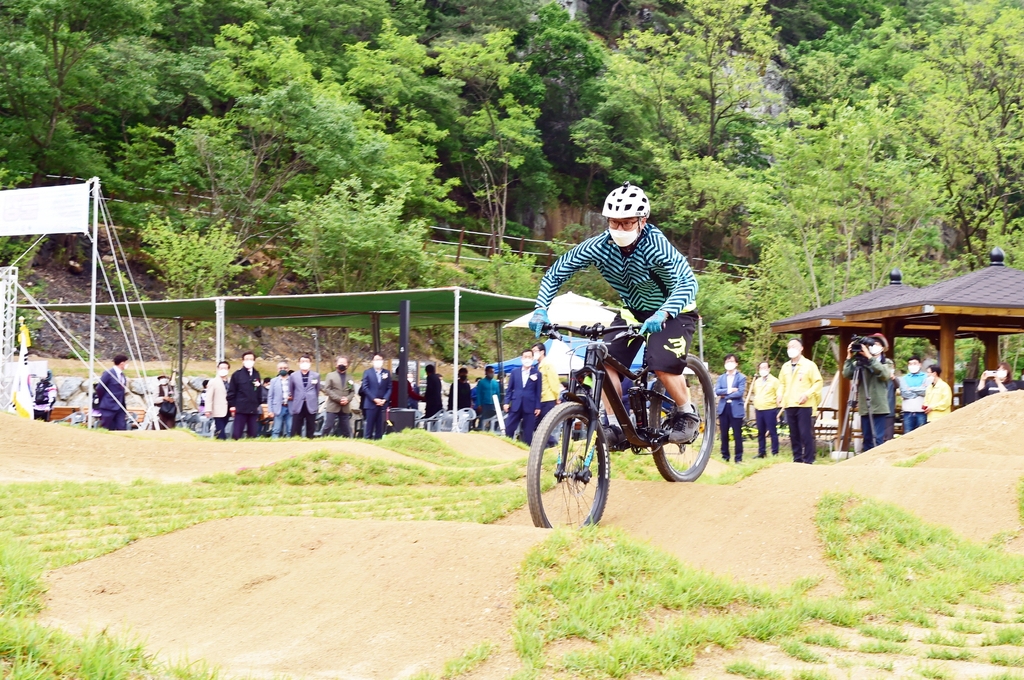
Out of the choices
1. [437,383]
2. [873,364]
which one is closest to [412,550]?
[873,364]

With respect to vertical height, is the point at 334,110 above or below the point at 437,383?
above

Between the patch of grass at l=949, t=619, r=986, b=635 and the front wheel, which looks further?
the front wheel

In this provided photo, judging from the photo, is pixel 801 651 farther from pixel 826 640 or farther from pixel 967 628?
pixel 967 628

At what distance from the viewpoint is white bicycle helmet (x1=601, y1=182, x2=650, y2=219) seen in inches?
266

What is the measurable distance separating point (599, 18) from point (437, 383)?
4669cm

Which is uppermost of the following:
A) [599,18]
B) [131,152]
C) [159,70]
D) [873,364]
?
[599,18]

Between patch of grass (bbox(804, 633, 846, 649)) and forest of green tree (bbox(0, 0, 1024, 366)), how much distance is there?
30.0m

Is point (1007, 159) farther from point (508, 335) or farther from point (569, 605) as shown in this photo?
point (569, 605)

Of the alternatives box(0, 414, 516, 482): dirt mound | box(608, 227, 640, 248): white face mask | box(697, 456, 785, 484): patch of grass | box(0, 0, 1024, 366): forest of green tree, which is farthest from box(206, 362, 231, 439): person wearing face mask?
box(0, 0, 1024, 366): forest of green tree

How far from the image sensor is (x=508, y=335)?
128ft

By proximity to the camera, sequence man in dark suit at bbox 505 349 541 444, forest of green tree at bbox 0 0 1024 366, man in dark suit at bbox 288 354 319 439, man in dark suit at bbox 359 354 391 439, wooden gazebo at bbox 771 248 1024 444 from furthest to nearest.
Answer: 1. forest of green tree at bbox 0 0 1024 366
2. man in dark suit at bbox 288 354 319 439
3. man in dark suit at bbox 359 354 391 439
4. man in dark suit at bbox 505 349 541 444
5. wooden gazebo at bbox 771 248 1024 444

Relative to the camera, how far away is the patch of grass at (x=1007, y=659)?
4.58 meters

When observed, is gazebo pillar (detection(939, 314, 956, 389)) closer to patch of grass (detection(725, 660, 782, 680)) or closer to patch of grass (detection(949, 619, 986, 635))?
patch of grass (detection(949, 619, 986, 635))

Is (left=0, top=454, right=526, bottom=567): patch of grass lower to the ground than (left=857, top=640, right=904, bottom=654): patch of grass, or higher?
higher
